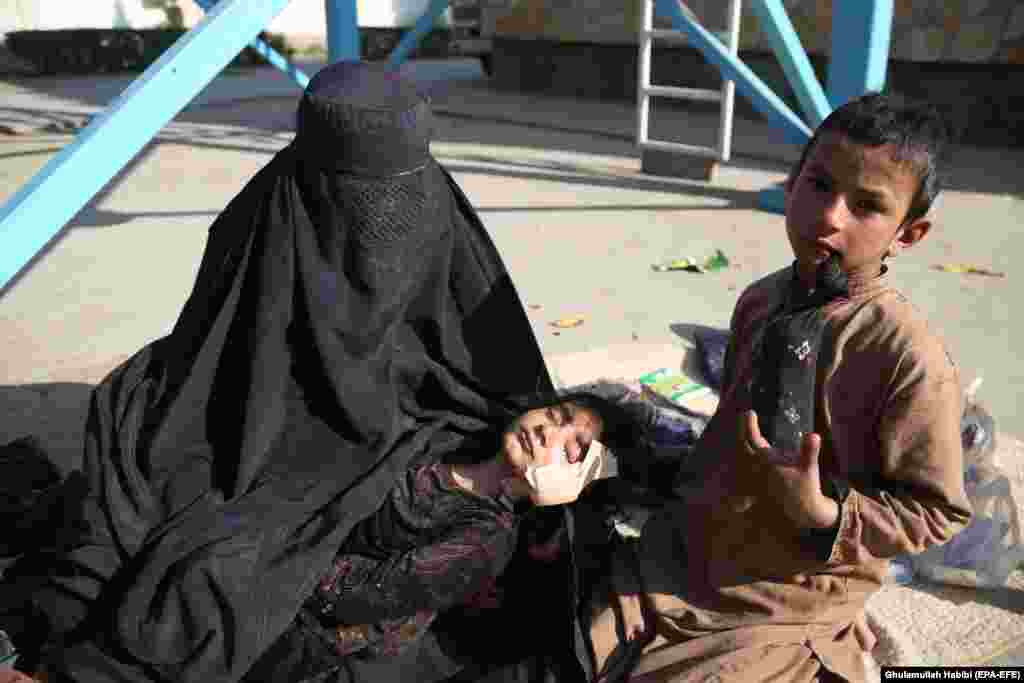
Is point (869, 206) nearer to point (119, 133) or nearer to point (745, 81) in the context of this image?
point (119, 133)

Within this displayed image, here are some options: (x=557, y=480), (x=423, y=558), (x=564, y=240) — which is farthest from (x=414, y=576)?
(x=564, y=240)

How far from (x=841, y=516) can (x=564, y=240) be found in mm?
4096

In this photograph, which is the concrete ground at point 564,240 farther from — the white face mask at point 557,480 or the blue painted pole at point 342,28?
the blue painted pole at point 342,28

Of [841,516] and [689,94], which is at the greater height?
[689,94]

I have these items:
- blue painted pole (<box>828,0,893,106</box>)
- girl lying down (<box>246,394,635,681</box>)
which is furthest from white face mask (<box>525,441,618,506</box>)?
blue painted pole (<box>828,0,893,106</box>)

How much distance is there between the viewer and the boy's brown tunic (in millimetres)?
1504

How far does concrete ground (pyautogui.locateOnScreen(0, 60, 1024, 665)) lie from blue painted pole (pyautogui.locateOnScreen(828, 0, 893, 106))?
924 millimetres

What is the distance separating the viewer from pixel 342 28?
6.07 m

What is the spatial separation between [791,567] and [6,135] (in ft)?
31.5

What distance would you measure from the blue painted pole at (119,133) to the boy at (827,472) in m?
1.56

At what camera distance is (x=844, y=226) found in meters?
1.54

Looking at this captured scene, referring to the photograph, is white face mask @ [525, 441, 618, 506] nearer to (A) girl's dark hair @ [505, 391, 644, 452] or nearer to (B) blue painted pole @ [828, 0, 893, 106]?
(A) girl's dark hair @ [505, 391, 644, 452]

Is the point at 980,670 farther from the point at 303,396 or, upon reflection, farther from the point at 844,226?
the point at 303,396

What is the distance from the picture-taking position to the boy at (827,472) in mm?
1501
